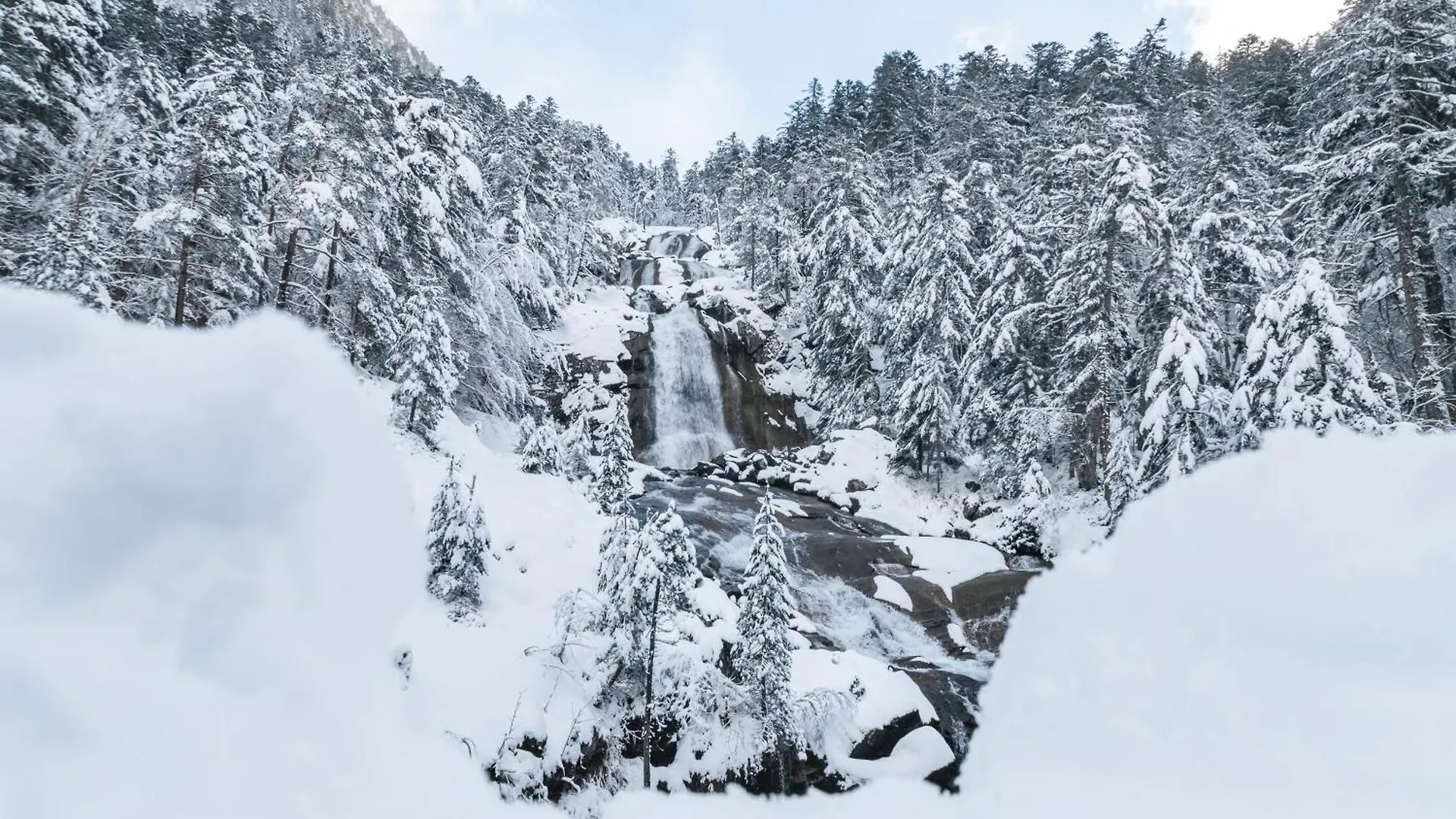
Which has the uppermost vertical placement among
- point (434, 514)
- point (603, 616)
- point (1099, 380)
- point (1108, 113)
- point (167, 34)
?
point (167, 34)

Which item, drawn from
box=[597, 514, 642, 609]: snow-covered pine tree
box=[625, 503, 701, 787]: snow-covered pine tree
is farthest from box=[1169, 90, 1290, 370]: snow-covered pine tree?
box=[597, 514, 642, 609]: snow-covered pine tree

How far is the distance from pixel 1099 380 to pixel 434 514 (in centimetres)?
1811

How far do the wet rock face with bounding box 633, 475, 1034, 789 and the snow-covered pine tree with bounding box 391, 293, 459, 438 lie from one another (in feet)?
21.4

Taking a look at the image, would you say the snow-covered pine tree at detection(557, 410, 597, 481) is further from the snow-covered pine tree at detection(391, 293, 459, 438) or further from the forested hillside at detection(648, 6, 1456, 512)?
the forested hillside at detection(648, 6, 1456, 512)

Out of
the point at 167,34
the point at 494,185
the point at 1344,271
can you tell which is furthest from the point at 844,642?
the point at 167,34

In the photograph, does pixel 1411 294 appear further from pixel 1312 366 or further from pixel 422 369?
pixel 422 369

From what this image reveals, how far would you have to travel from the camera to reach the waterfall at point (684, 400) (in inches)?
Result: 1235

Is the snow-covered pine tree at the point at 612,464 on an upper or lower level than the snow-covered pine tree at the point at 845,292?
lower

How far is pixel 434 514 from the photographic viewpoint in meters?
11.4

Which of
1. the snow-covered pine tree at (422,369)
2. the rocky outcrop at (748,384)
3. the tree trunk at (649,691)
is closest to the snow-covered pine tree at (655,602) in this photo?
the tree trunk at (649,691)

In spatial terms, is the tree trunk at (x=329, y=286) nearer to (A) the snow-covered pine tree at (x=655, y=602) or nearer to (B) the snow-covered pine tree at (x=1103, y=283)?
(A) the snow-covered pine tree at (x=655, y=602)

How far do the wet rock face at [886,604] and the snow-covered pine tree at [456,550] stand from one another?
643 cm

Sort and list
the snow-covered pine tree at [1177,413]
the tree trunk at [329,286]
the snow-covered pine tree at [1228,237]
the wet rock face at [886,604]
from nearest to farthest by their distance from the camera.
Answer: the wet rock face at [886,604] → the snow-covered pine tree at [1177,413] → the snow-covered pine tree at [1228,237] → the tree trunk at [329,286]

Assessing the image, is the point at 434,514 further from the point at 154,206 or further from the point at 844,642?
the point at 154,206
